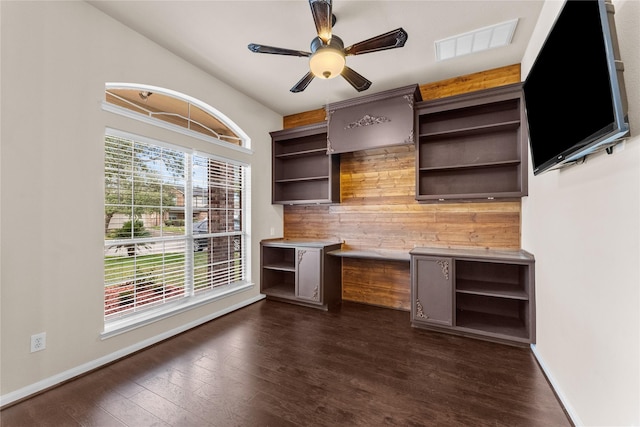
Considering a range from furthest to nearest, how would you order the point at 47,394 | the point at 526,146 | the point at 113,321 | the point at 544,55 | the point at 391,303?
the point at 391,303 < the point at 526,146 < the point at 113,321 < the point at 47,394 < the point at 544,55

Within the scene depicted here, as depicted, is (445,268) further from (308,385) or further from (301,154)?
(301,154)

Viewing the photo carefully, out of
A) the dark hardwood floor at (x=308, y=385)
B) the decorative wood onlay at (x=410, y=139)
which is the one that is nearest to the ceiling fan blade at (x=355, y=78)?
the decorative wood onlay at (x=410, y=139)

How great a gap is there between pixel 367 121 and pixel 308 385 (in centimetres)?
300

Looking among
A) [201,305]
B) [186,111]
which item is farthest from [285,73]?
[201,305]

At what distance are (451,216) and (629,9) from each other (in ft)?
8.03

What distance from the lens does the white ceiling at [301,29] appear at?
7.37ft

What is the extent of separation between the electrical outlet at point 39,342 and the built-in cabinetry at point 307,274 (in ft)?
8.20

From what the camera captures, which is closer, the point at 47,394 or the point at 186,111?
the point at 47,394

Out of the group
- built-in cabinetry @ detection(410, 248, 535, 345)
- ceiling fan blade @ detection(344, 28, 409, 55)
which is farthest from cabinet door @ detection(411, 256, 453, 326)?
ceiling fan blade @ detection(344, 28, 409, 55)

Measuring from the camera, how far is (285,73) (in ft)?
10.8

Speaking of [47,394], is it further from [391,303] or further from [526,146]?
[526,146]

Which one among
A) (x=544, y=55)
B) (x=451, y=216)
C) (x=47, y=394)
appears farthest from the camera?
(x=451, y=216)

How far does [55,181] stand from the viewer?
81.3 inches

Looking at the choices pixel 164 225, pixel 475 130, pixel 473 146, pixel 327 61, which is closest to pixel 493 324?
pixel 473 146
